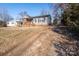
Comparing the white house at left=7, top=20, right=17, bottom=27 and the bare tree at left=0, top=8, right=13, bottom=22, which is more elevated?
the bare tree at left=0, top=8, right=13, bottom=22

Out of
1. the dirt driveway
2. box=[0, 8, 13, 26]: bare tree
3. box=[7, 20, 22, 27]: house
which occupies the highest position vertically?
box=[0, 8, 13, 26]: bare tree

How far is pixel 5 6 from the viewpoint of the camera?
1.99m

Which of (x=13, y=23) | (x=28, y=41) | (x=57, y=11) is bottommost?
(x=28, y=41)

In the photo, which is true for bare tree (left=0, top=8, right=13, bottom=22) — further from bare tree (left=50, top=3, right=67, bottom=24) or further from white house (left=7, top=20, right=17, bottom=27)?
bare tree (left=50, top=3, right=67, bottom=24)

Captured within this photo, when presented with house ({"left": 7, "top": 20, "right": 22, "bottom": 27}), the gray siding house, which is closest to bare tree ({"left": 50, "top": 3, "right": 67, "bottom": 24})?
the gray siding house

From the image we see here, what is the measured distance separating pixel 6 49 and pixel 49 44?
48 cm

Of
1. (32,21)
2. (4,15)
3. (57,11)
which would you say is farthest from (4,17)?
(57,11)

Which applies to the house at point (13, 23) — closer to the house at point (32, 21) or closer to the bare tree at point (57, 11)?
the house at point (32, 21)

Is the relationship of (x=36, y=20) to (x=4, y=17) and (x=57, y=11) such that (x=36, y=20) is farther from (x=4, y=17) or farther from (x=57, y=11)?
(x=4, y=17)

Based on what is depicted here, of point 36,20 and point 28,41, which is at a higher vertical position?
point 36,20

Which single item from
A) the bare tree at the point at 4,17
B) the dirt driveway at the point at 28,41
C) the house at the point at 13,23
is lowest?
the dirt driveway at the point at 28,41

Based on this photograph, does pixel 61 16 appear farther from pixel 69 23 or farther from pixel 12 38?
pixel 12 38

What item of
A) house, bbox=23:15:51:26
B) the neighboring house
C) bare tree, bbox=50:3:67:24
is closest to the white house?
the neighboring house

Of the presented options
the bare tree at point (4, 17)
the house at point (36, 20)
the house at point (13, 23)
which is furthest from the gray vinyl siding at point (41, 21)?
the bare tree at point (4, 17)
